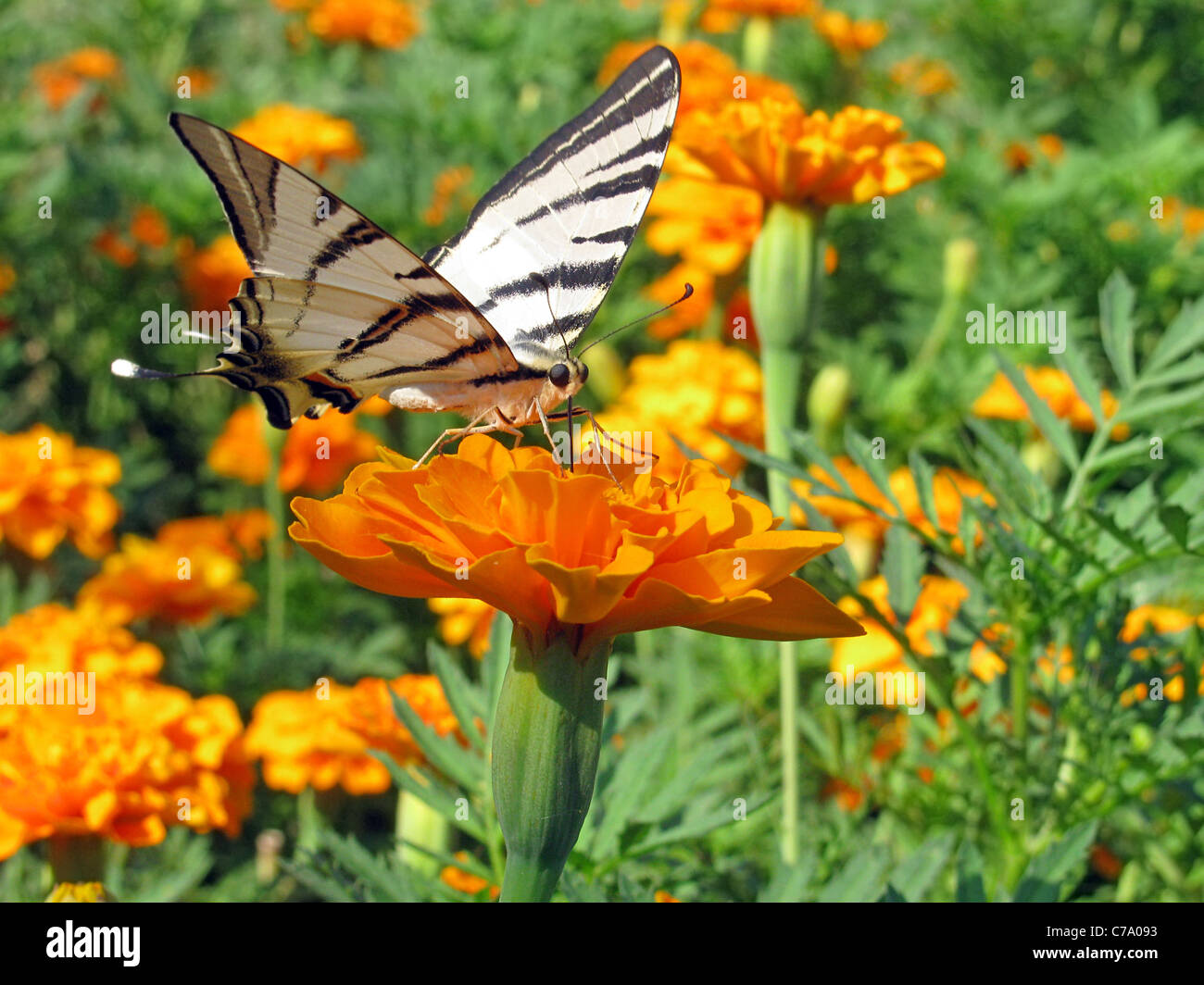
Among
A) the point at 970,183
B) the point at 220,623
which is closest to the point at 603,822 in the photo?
the point at 220,623

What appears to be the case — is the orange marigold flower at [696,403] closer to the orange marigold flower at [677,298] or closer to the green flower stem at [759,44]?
the orange marigold flower at [677,298]

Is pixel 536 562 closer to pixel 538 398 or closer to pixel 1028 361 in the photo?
pixel 538 398

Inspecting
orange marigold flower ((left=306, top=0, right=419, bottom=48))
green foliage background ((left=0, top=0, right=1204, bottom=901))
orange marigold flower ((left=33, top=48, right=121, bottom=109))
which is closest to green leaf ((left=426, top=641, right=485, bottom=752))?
green foliage background ((left=0, top=0, right=1204, bottom=901))

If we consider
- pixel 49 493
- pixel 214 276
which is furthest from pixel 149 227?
pixel 49 493

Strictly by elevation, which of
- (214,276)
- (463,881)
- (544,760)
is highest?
(214,276)

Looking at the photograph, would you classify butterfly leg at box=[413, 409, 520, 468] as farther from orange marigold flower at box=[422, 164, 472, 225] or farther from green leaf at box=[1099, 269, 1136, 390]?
orange marigold flower at box=[422, 164, 472, 225]

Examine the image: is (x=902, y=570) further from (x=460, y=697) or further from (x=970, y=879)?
(x=460, y=697)

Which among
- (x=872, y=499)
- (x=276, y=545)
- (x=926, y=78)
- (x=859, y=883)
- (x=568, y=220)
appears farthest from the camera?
(x=926, y=78)
